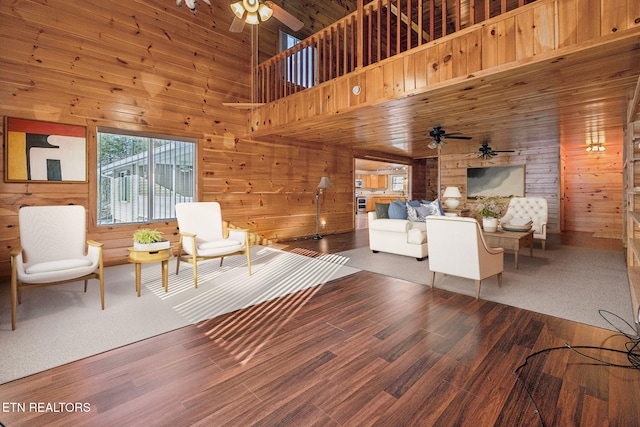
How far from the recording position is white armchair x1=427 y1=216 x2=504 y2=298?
9.74ft

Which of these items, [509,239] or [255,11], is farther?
[509,239]

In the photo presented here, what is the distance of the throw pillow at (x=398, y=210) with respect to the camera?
5.07m

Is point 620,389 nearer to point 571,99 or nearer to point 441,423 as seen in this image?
point 441,423

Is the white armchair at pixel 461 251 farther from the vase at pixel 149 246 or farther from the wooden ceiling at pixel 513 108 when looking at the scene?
the vase at pixel 149 246

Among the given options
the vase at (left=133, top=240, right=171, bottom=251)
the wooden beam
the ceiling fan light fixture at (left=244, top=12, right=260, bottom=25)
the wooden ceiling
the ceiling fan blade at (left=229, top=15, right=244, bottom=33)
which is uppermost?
the ceiling fan blade at (left=229, top=15, right=244, bottom=33)

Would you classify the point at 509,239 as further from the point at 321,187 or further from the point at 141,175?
the point at 141,175

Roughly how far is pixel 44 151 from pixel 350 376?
4500 millimetres

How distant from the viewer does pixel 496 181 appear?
8.61 meters

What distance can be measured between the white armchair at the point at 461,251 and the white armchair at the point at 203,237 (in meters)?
2.23

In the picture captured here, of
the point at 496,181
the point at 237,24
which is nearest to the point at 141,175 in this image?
the point at 237,24

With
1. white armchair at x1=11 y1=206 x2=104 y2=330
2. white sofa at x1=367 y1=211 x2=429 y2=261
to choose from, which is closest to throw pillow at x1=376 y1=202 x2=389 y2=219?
white sofa at x1=367 y1=211 x2=429 y2=261

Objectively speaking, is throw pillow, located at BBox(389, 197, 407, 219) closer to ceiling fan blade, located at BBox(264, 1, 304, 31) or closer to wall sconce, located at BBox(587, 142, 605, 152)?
ceiling fan blade, located at BBox(264, 1, 304, 31)

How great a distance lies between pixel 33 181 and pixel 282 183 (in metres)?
3.83

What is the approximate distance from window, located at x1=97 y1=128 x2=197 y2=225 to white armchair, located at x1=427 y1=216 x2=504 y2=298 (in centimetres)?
396
